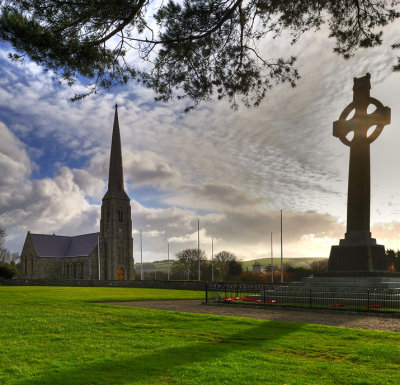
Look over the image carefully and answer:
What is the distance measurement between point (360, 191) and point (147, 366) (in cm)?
2052

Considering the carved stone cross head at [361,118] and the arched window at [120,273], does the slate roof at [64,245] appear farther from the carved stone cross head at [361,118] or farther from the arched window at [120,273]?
the carved stone cross head at [361,118]

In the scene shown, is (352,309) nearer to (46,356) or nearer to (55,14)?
(46,356)

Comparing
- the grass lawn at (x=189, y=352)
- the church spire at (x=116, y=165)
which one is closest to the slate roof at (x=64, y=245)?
the church spire at (x=116, y=165)

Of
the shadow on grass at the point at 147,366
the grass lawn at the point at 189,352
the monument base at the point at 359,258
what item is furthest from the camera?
the monument base at the point at 359,258

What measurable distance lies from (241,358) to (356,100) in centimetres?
2216

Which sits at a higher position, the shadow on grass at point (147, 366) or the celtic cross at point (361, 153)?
the celtic cross at point (361, 153)

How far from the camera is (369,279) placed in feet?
73.0

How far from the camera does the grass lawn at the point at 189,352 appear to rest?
6.65 m

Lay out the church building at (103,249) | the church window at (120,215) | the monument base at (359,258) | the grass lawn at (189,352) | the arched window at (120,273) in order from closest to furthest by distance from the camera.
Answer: the grass lawn at (189,352) → the monument base at (359,258) → the arched window at (120,273) → the church building at (103,249) → the church window at (120,215)

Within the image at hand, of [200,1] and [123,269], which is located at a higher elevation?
[200,1]

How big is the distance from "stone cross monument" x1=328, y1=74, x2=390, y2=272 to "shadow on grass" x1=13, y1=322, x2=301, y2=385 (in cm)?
1605

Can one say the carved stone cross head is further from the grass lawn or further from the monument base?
the grass lawn

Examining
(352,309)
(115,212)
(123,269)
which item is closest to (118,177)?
(115,212)

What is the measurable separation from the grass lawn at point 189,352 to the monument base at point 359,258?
12.6m
